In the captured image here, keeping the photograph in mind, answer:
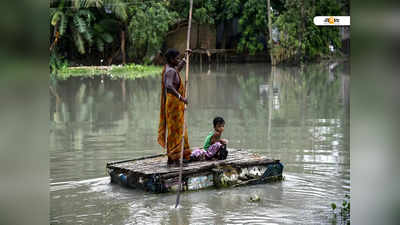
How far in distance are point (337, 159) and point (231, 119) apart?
3858 mm

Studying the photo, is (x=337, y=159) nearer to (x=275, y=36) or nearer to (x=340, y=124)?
(x=340, y=124)

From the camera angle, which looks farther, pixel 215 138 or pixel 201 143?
pixel 201 143

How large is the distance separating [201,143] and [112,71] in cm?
1619

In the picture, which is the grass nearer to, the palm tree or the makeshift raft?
the palm tree

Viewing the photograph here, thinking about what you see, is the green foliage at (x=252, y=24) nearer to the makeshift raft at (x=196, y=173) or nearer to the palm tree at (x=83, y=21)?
the palm tree at (x=83, y=21)

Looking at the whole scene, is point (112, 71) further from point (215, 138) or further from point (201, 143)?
point (215, 138)

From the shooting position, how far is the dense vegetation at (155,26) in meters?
25.1

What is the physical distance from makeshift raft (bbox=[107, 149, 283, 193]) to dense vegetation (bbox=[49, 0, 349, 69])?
18.3 metres

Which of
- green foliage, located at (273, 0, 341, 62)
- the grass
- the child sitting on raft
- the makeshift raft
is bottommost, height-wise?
the makeshift raft

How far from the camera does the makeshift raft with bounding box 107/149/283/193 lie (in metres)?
6.20

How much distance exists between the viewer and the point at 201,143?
30.0 ft

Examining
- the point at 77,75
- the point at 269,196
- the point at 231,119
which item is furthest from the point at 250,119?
the point at 77,75

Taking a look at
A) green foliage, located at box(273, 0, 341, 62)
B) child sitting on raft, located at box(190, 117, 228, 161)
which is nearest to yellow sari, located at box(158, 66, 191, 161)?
child sitting on raft, located at box(190, 117, 228, 161)

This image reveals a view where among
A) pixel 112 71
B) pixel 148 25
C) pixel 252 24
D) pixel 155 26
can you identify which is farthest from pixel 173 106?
pixel 252 24
